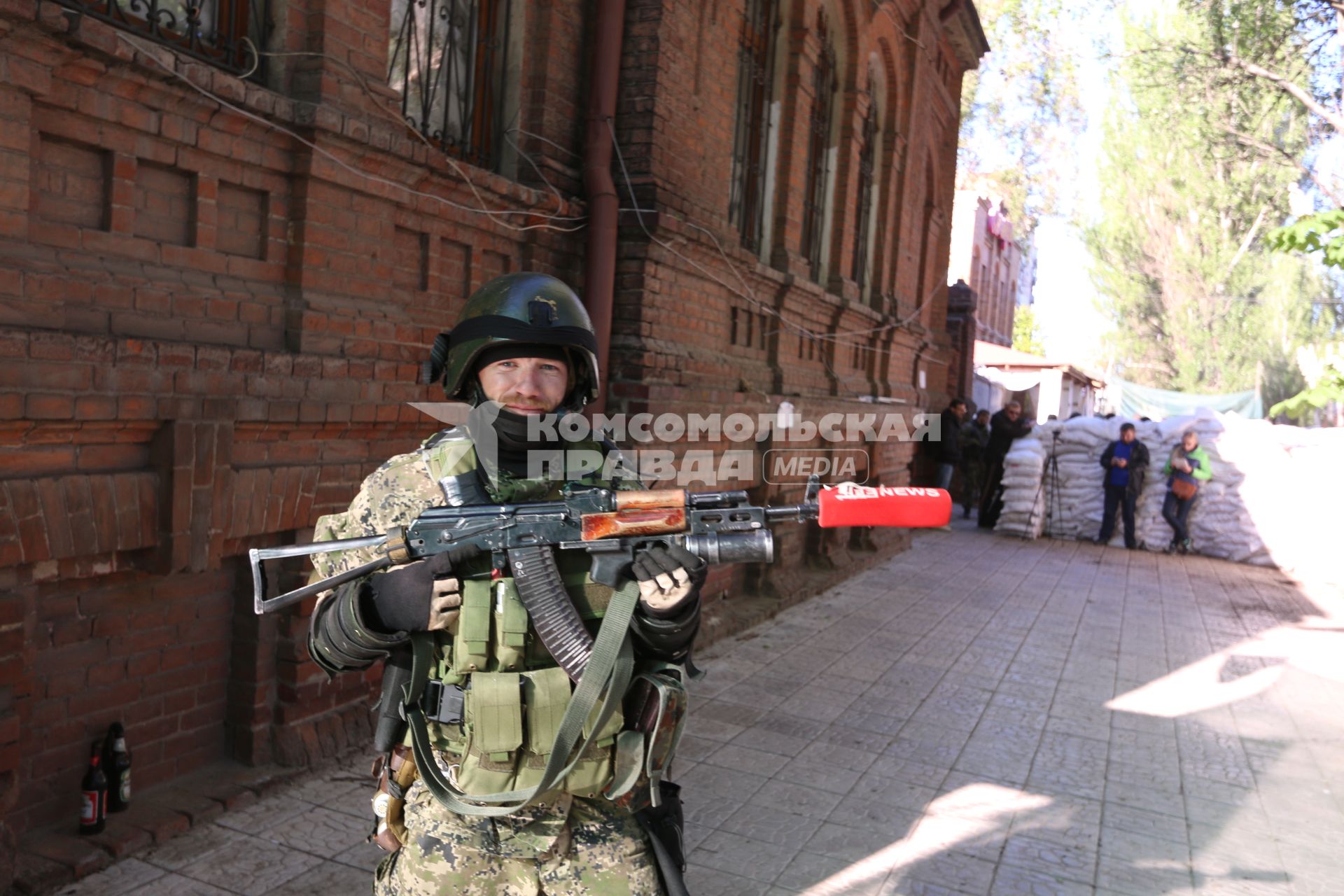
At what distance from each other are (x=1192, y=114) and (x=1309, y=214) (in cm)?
1257

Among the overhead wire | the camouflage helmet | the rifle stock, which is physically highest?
the overhead wire

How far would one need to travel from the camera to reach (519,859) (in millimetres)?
2010

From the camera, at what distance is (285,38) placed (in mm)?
3877

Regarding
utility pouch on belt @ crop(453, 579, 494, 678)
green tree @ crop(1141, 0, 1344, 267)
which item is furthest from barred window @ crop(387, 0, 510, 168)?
green tree @ crop(1141, 0, 1344, 267)

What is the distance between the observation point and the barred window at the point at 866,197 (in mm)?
10906

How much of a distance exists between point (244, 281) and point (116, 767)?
177 cm

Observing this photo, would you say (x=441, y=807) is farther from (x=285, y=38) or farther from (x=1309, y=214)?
(x=1309, y=214)

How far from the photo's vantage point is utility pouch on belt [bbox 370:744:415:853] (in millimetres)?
2119

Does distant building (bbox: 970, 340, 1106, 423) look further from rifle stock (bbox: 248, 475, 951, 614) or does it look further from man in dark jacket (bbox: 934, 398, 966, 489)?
rifle stock (bbox: 248, 475, 951, 614)

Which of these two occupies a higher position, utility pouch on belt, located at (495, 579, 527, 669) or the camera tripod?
utility pouch on belt, located at (495, 579, 527, 669)

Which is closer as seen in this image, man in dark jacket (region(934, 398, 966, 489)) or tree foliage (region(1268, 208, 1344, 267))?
tree foliage (region(1268, 208, 1344, 267))

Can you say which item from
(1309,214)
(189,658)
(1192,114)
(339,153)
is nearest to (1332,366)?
(1309,214)

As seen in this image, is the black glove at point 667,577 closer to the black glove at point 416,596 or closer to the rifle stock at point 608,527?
the rifle stock at point 608,527

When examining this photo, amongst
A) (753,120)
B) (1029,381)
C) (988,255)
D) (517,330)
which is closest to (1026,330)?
(988,255)
